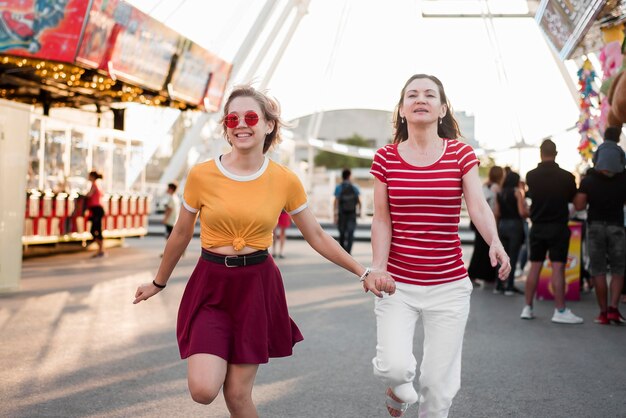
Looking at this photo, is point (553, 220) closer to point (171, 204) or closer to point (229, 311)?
point (229, 311)

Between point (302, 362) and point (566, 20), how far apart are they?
22.3 feet

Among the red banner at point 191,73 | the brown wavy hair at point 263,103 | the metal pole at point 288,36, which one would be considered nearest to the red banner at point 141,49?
the red banner at point 191,73

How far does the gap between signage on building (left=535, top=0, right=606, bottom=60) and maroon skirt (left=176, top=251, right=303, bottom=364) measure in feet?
22.1

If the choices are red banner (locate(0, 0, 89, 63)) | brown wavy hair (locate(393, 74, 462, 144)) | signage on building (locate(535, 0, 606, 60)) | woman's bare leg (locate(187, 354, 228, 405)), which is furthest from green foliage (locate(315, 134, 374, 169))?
woman's bare leg (locate(187, 354, 228, 405))

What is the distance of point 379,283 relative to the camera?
3.57 meters

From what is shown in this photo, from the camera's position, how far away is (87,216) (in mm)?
17906

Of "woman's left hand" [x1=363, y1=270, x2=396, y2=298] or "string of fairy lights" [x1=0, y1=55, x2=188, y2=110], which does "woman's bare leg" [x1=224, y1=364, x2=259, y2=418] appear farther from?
"string of fairy lights" [x1=0, y1=55, x2=188, y2=110]

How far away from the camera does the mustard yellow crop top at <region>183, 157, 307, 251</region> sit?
347cm

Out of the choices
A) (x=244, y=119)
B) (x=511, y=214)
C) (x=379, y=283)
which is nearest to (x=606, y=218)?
(x=511, y=214)

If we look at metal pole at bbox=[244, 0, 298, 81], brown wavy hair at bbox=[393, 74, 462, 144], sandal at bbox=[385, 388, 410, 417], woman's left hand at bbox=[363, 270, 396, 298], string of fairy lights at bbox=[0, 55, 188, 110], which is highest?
metal pole at bbox=[244, 0, 298, 81]

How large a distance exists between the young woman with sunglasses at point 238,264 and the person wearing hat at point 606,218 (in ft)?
17.4

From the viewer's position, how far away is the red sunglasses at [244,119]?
357 centimetres

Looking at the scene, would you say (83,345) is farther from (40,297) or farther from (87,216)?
(87,216)

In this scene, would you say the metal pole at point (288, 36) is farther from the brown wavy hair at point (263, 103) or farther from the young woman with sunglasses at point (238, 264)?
the young woman with sunglasses at point (238, 264)
